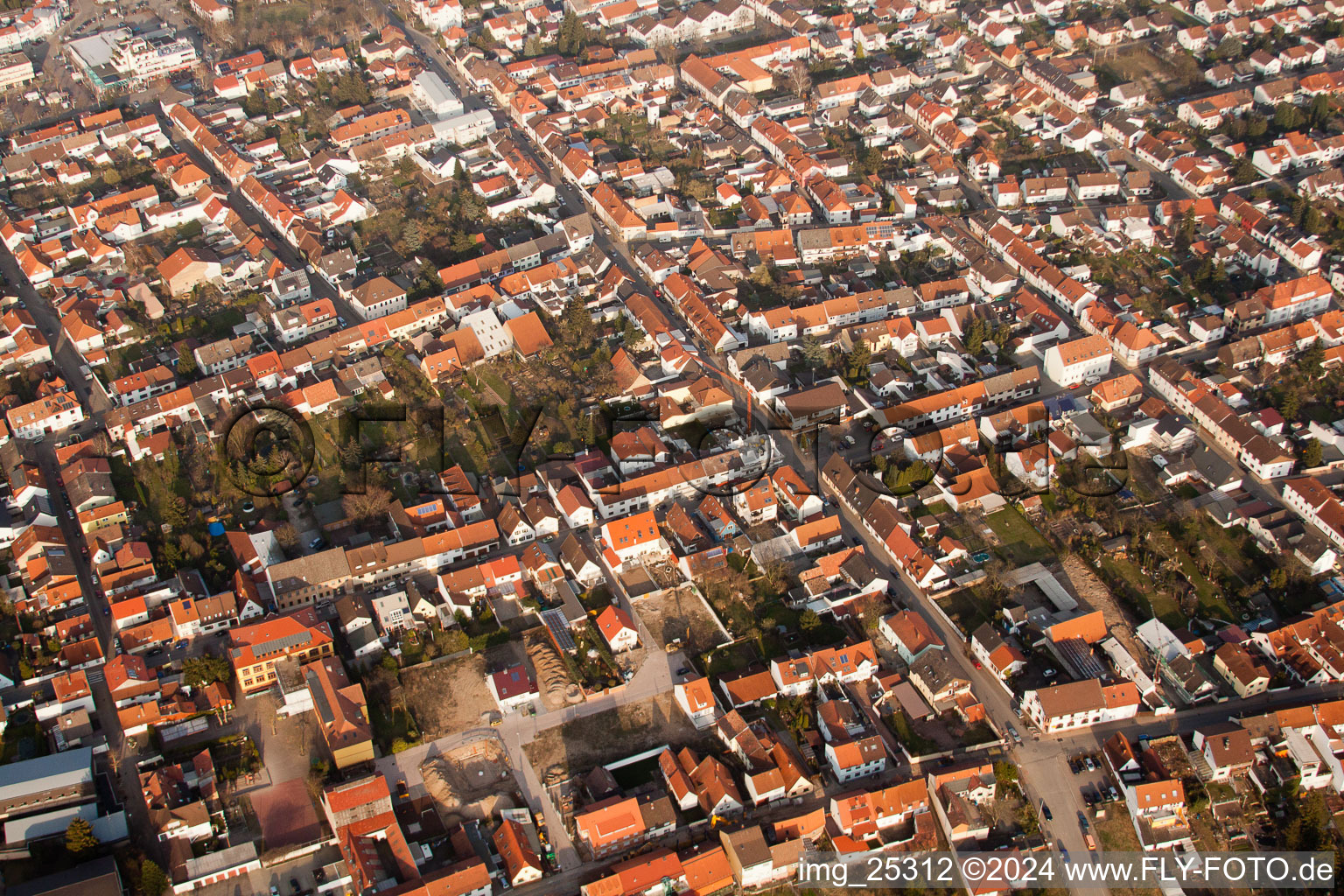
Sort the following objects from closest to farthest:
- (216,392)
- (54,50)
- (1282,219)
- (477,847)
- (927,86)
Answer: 1. (477,847)
2. (216,392)
3. (1282,219)
4. (927,86)
5. (54,50)

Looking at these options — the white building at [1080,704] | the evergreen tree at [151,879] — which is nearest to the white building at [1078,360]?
the white building at [1080,704]

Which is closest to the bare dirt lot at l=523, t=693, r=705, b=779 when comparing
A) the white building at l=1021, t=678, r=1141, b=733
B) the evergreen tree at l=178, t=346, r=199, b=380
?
the white building at l=1021, t=678, r=1141, b=733

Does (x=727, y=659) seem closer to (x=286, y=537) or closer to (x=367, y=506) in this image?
Answer: (x=367, y=506)

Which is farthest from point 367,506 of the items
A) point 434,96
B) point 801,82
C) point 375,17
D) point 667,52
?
point 375,17

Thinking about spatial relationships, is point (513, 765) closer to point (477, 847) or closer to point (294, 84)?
point (477, 847)

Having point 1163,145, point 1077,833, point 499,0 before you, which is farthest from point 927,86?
point 1077,833
